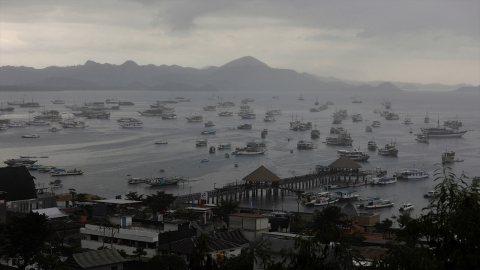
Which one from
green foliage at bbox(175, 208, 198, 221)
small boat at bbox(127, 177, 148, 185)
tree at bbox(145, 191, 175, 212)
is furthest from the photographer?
small boat at bbox(127, 177, 148, 185)

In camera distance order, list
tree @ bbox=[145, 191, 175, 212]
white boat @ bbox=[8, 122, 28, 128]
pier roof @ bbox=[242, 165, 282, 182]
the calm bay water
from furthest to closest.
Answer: white boat @ bbox=[8, 122, 28, 128], the calm bay water, pier roof @ bbox=[242, 165, 282, 182], tree @ bbox=[145, 191, 175, 212]

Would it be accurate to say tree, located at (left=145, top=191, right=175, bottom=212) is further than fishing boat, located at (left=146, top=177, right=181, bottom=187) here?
No

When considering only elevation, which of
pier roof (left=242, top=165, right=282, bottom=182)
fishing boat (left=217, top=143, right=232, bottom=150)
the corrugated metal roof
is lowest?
fishing boat (left=217, top=143, right=232, bottom=150)

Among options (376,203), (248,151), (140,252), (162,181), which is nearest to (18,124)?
(248,151)

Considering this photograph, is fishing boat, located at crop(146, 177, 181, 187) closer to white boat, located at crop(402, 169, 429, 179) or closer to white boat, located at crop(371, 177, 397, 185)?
white boat, located at crop(371, 177, 397, 185)

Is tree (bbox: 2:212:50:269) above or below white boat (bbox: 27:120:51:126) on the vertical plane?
above

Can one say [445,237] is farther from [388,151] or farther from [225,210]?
[388,151]

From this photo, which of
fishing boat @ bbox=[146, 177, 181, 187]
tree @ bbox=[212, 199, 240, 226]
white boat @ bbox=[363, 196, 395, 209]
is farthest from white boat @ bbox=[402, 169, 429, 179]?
tree @ bbox=[212, 199, 240, 226]

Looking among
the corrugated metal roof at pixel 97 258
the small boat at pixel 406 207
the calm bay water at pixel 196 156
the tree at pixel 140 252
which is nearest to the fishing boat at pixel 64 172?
the calm bay water at pixel 196 156
